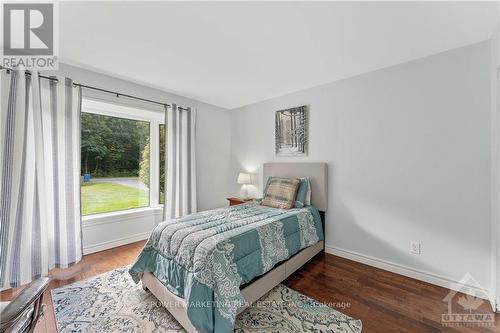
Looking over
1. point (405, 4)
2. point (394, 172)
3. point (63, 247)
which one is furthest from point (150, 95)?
point (394, 172)

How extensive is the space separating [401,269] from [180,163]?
11.1 feet

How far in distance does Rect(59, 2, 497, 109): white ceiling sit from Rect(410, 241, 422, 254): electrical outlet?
2.05 metres

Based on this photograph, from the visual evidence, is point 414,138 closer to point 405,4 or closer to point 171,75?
point 405,4

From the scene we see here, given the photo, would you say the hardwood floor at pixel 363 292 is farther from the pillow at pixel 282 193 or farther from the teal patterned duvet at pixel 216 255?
the pillow at pixel 282 193

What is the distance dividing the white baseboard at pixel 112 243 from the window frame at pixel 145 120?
34 cm

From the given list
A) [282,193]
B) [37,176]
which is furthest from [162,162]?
[282,193]

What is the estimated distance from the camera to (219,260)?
1.54 meters

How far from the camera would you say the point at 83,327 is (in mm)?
1607

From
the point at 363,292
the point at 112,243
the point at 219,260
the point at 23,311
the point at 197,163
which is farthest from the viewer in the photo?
the point at 197,163

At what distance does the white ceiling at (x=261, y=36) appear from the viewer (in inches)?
64.6

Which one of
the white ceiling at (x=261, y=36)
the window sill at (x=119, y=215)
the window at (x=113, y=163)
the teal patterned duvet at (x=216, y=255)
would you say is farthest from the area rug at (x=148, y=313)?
the white ceiling at (x=261, y=36)

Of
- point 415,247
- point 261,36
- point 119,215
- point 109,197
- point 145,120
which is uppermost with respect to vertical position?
point 261,36

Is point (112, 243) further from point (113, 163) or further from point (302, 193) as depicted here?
point (302, 193)

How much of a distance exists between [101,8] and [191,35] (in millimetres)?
697
